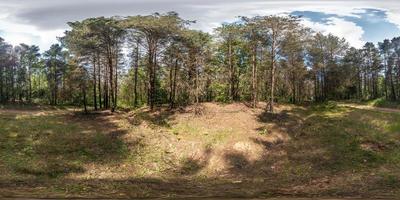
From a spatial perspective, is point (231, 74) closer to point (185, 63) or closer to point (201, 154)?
point (185, 63)

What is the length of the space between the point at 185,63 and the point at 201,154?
16.7 metres

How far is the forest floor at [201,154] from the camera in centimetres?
2442

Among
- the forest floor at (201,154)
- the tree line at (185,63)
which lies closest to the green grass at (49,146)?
the forest floor at (201,154)

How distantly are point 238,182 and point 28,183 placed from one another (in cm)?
1235

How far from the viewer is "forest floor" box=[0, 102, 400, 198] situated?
24.4m

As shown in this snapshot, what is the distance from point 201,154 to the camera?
32844 millimetres

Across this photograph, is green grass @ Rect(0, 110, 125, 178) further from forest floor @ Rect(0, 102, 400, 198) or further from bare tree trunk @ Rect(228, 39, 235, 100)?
bare tree trunk @ Rect(228, 39, 235, 100)

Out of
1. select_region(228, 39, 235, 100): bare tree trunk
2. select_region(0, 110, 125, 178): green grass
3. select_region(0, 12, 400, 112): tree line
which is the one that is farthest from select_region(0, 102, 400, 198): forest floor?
select_region(228, 39, 235, 100): bare tree trunk

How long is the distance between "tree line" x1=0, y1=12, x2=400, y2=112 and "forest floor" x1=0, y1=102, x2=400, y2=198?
503cm

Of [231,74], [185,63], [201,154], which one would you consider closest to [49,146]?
[201,154]

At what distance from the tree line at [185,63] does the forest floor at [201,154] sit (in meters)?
5.03

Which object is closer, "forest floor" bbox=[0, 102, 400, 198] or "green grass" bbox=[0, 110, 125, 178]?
"forest floor" bbox=[0, 102, 400, 198]

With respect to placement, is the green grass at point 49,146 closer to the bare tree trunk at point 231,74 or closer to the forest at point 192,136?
the forest at point 192,136

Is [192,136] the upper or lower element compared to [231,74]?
lower
